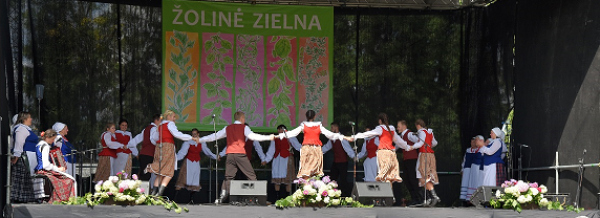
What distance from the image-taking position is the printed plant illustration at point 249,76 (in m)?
13.0

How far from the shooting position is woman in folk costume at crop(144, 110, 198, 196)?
1013 cm

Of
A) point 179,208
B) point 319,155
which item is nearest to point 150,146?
point 319,155

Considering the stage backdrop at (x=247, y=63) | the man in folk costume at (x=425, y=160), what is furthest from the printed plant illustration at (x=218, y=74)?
the man in folk costume at (x=425, y=160)

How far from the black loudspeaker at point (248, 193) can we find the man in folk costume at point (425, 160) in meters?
3.11

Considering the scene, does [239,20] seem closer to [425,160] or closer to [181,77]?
[181,77]

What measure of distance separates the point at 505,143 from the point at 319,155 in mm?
3317

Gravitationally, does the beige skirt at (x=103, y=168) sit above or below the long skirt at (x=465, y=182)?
above

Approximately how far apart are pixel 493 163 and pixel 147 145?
511cm

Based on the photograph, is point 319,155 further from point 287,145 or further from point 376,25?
point 376,25

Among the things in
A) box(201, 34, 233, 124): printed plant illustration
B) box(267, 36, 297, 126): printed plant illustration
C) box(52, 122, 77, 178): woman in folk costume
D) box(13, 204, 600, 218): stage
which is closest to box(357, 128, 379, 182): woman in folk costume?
box(267, 36, 297, 126): printed plant illustration

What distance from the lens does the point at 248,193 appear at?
9125mm

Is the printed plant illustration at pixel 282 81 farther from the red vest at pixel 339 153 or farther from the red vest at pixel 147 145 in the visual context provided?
the red vest at pixel 147 145

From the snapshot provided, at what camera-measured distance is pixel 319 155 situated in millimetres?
10680

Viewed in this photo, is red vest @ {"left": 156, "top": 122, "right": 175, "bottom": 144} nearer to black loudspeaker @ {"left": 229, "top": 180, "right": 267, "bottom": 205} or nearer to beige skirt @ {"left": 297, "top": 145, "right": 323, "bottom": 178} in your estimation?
black loudspeaker @ {"left": 229, "top": 180, "right": 267, "bottom": 205}
